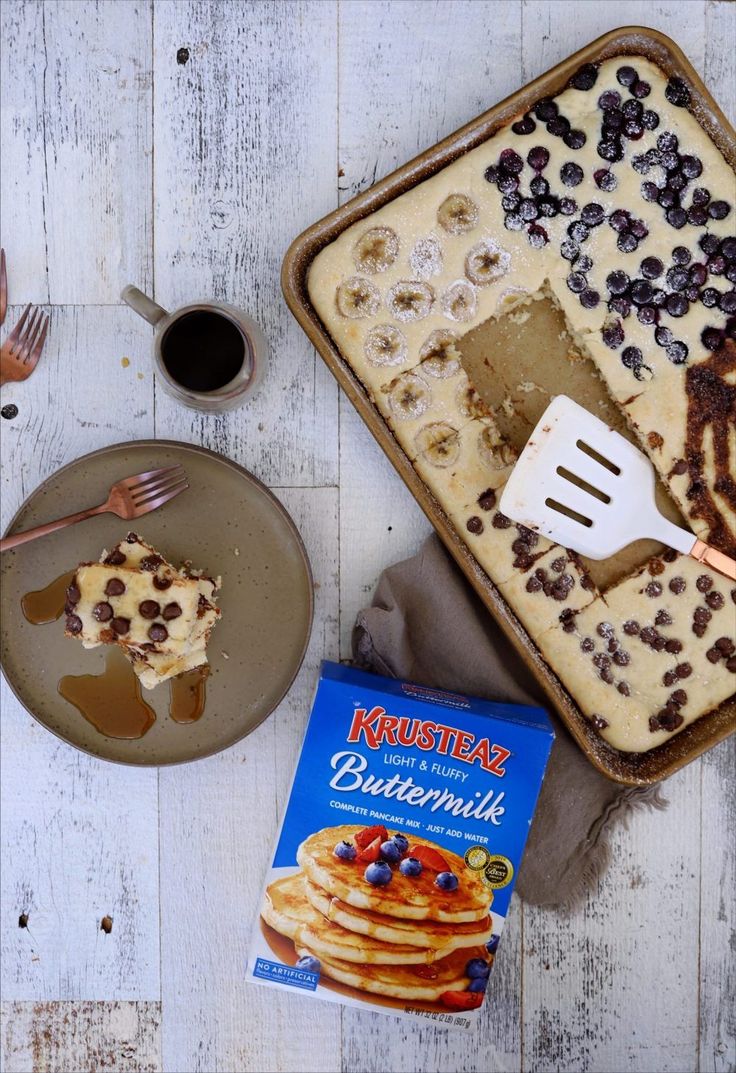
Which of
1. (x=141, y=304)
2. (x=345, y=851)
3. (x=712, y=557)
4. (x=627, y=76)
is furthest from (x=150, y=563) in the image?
(x=627, y=76)

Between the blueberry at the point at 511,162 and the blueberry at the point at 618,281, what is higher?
the blueberry at the point at 511,162

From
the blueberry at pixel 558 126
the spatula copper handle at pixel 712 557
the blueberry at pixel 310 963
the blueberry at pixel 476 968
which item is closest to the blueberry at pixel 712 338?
the spatula copper handle at pixel 712 557

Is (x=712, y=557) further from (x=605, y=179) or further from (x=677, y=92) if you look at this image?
(x=677, y=92)

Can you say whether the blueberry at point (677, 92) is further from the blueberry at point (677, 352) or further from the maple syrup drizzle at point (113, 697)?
the maple syrup drizzle at point (113, 697)

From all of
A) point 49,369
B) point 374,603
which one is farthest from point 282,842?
point 49,369

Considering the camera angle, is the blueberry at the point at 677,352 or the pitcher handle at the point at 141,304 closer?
the pitcher handle at the point at 141,304

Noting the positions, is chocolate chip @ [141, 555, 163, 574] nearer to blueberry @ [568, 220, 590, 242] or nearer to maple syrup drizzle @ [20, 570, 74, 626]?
maple syrup drizzle @ [20, 570, 74, 626]

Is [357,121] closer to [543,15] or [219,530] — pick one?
[543,15]

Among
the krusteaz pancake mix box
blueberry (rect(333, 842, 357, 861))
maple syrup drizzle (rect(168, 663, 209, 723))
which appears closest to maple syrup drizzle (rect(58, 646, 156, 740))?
maple syrup drizzle (rect(168, 663, 209, 723))
